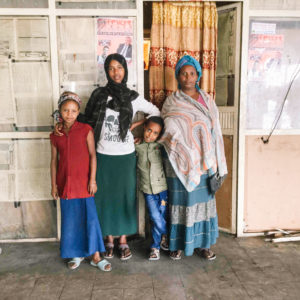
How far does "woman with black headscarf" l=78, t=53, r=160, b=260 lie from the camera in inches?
102

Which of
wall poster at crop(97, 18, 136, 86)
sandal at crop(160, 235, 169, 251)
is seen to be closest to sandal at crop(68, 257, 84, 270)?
sandal at crop(160, 235, 169, 251)

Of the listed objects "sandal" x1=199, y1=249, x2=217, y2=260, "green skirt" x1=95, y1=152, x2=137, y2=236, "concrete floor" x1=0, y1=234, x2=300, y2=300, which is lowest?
"concrete floor" x1=0, y1=234, x2=300, y2=300

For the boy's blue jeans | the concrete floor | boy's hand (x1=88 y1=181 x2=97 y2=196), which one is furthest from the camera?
the boy's blue jeans

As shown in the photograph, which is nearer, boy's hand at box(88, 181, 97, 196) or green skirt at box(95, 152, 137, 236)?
boy's hand at box(88, 181, 97, 196)

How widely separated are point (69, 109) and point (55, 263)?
1.31 metres

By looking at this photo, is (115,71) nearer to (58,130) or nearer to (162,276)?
(58,130)

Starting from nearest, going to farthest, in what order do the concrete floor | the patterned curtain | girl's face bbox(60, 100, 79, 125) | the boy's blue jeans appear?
the concrete floor < girl's face bbox(60, 100, 79, 125) < the boy's blue jeans < the patterned curtain

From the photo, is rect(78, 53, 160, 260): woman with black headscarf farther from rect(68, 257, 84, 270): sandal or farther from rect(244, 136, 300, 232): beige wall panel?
rect(244, 136, 300, 232): beige wall panel

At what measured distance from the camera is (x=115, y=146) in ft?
8.51

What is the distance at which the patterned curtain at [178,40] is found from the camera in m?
2.95

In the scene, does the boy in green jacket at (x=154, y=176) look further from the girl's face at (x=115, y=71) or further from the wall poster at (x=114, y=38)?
the wall poster at (x=114, y=38)

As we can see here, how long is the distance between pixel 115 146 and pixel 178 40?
123 centimetres

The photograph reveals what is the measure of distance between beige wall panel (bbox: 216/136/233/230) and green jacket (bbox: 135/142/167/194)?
2.79ft

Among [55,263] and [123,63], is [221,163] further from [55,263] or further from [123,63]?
[55,263]
